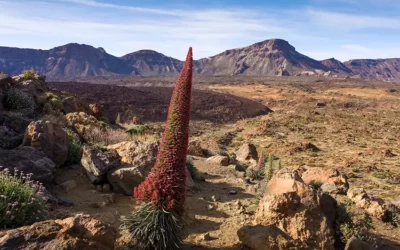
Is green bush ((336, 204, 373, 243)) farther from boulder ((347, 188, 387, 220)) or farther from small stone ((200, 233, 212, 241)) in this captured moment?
small stone ((200, 233, 212, 241))

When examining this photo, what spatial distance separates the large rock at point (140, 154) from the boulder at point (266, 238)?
3.55 m

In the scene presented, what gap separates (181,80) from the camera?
4.32 m

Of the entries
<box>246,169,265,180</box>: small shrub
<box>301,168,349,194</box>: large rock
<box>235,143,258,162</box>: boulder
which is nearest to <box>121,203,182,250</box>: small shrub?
<box>301,168,349,194</box>: large rock

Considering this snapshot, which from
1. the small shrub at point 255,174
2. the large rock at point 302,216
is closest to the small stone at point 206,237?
the large rock at point 302,216

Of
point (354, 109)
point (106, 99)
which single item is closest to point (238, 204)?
point (106, 99)

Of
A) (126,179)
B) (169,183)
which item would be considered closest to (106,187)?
(126,179)

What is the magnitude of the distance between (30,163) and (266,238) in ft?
14.7

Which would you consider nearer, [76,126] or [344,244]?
[344,244]

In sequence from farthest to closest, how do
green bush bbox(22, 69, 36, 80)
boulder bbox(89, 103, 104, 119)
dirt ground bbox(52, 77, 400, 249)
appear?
boulder bbox(89, 103, 104, 119) → green bush bbox(22, 69, 36, 80) → dirt ground bbox(52, 77, 400, 249)

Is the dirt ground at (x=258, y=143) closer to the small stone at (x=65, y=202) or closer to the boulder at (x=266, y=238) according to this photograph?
the small stone at (x=65, y=202)

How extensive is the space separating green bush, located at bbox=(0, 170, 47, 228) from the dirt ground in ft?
3.62

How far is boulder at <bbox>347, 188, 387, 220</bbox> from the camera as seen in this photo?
7711mm

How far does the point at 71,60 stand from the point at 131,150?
6968 inches

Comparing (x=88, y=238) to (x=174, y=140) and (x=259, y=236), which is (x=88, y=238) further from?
(x=259, y=236)
